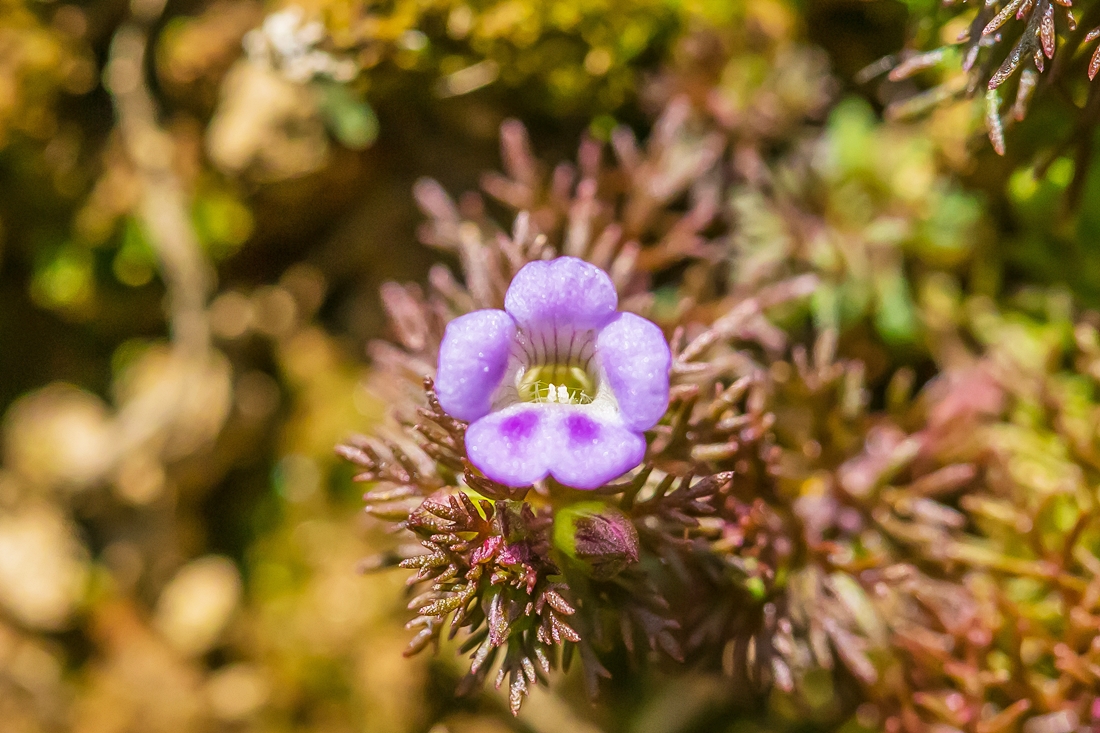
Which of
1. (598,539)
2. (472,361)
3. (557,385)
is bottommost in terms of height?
(598,539)

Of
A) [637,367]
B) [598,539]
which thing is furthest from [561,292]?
[598,539]

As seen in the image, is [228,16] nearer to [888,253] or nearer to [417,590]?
[417,590]

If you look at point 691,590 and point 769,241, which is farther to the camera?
point 769,241

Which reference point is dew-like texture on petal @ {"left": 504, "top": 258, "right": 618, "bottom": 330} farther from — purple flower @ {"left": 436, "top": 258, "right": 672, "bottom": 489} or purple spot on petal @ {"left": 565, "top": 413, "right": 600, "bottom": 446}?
purple spot on petal @ {"left": 565, "top": 413, "right": 600, "bottom": 446}

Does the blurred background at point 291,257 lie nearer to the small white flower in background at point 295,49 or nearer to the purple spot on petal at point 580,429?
the small white flower in background at point 295,49

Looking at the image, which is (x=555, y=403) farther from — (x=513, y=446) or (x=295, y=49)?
(x=295, y=49)

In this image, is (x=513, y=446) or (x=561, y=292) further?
(x=561, y=292)

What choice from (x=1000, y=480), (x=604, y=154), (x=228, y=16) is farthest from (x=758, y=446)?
(x=228, y=16)

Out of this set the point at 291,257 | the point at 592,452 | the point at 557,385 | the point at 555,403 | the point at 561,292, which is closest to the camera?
the point at 592,452
